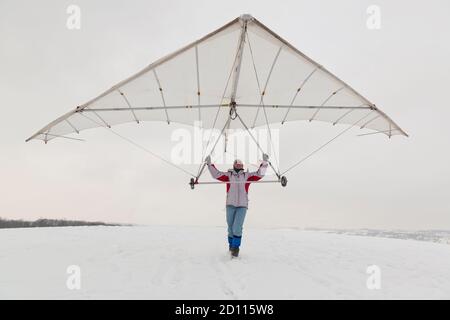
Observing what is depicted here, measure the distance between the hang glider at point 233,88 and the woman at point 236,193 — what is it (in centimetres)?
123

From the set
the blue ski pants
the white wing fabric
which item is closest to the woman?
the blue ski pants

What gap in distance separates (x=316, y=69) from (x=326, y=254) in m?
4.54

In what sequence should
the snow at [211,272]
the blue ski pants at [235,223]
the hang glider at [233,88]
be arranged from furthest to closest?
the blue ski pants at [235,223]
the hang glider at [233,88]
the snow at [211,272]

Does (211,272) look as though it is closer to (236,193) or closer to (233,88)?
(236,193)

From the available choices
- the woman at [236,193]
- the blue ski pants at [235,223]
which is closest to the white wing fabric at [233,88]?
the woman at [236,193]

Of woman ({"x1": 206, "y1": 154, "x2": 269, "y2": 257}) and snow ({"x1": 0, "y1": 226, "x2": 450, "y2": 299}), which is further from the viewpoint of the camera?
woman ({"x1": 206, "y1": 154, "x2": 269, "y2": 257})

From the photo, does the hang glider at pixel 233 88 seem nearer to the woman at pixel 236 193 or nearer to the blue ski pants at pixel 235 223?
the woman at pixel 236 193

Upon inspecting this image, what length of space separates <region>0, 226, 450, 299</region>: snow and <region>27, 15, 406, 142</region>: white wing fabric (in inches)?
137

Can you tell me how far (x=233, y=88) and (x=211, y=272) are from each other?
16.4ft

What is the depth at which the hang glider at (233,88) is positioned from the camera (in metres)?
6.66

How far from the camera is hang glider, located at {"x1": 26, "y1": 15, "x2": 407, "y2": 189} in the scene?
6.66 m

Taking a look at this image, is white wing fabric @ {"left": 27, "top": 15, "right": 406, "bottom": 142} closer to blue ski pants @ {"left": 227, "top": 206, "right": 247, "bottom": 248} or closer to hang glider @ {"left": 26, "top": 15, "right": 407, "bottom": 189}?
hang glider @ {"left": 26, "top": 15, "right": 407, "bottom": 189}

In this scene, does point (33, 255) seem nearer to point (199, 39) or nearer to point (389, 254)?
point (199, 39)
